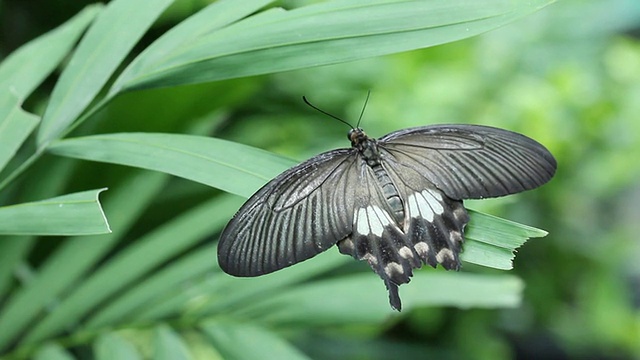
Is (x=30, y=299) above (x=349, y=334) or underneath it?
underneath

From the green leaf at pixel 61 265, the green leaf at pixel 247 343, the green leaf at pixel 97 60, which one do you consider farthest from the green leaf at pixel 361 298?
the green leaf at pixel 97 60

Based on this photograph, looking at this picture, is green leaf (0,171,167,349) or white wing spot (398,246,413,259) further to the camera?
green leaf (0,171,167,349)

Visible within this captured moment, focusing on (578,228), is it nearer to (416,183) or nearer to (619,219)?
(619,219)

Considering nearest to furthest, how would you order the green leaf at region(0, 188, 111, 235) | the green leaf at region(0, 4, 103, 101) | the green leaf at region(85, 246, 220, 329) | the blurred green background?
the green leaf at region(0, 188, 111, 235) → the green leaf at region(0, 4, 103, 101) → the green leaf at region(85, 246, 220, 329) → the blurred green background

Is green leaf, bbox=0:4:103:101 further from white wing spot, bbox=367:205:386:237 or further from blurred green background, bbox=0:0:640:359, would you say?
blurred green background, bbox=0:0:640:359

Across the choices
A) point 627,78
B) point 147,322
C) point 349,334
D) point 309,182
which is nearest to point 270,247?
point 309,182

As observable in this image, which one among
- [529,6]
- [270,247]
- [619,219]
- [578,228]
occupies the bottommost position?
[270,247]

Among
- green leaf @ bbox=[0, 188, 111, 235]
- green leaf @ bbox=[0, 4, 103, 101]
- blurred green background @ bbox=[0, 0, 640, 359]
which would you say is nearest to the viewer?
green leaf @ bbox=[0, 188, 111, 235]

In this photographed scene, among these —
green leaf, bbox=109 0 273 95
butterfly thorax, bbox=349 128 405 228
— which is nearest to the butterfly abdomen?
butterfly thorax, bbox=349 128 405 228
